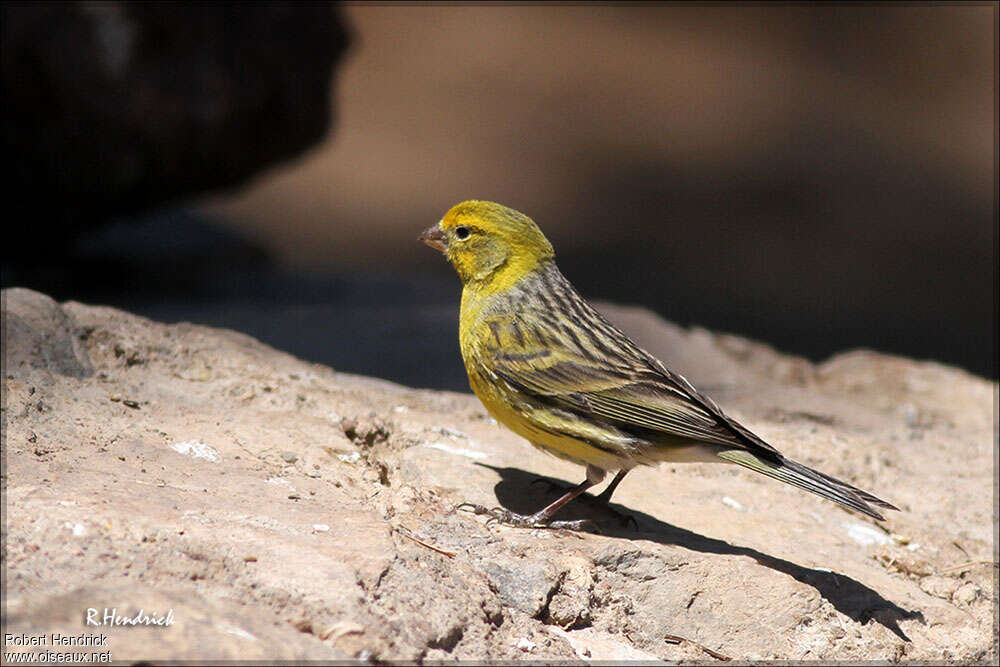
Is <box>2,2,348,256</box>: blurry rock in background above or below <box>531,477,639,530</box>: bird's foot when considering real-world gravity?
above

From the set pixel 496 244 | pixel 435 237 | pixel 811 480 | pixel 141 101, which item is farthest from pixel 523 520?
pixel 141 101

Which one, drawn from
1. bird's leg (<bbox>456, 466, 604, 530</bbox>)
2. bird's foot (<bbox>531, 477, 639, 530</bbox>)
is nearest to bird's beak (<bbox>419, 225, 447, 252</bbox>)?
bird's foot (<bbox>531, 477, 639, 530</bbox>)

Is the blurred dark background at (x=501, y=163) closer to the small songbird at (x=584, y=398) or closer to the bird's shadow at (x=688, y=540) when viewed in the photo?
the small songbird at (x=584, y=398)

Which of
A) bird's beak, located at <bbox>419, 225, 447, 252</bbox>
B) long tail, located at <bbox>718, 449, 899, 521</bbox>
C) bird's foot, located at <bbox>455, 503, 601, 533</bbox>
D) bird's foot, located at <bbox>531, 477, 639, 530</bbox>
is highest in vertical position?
bird's beak, located at <bbox>419, 225, 447, 252</bbox>

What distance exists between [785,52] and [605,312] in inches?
426

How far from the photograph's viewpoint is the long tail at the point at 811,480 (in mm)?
3600

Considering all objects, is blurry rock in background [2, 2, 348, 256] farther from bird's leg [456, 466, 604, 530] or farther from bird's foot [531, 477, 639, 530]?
bird's leg [456, 466, 604, 530]

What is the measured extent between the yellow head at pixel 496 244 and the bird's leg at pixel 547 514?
0.91 meters

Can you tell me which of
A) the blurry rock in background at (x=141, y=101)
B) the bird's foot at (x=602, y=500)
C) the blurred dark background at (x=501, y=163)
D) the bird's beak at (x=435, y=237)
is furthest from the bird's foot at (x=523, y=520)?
the blurry rock in background at (x=141, y=101)

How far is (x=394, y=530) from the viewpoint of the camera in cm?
332

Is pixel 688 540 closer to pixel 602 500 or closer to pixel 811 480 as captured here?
pixel 602 500

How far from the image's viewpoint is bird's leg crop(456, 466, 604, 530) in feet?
12.8

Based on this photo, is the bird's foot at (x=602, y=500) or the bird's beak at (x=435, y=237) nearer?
the bird's foot at (x=602, y=500)

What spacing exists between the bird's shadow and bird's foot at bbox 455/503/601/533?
7 centimetres
